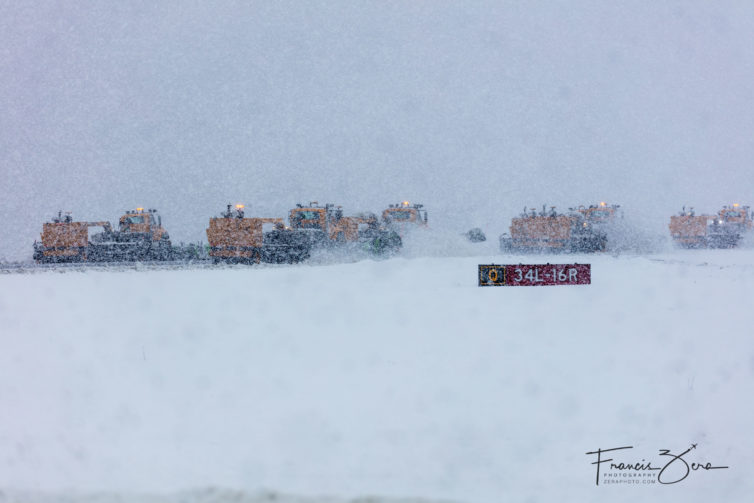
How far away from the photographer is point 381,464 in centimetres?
441

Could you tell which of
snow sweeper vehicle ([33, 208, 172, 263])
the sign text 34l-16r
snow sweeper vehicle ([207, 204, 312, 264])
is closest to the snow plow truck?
snow sweeper vehicle ([207, 204, 312, 264])

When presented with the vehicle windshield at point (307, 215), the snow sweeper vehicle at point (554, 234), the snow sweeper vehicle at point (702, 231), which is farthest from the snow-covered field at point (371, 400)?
the snow sweeper vehicle at point (702, 231)

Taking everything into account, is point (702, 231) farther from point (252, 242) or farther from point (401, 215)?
point (252, 242)

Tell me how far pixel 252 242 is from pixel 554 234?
14395 mm

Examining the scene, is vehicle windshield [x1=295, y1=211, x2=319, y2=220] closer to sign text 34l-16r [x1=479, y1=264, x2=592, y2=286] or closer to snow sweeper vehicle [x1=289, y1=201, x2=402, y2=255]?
snow sweeper vehicle [x1=289, y1=201, x2=402, y2=255]

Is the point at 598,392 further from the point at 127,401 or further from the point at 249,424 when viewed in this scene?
the point at 127,401

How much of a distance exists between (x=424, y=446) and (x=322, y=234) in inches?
831

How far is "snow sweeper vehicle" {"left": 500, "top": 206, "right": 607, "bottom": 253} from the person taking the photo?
99.8ft

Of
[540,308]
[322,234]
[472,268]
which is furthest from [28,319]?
[322,234]

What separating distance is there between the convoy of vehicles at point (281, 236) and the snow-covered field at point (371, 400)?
12865 mm

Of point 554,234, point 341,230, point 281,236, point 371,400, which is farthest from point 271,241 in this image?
point 371,400

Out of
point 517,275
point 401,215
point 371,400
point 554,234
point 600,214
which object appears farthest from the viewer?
point 600,214

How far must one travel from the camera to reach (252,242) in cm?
2467

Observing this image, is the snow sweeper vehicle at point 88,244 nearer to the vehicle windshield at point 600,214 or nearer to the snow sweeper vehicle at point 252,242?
the snow sweeper vehicle at point 252,242
